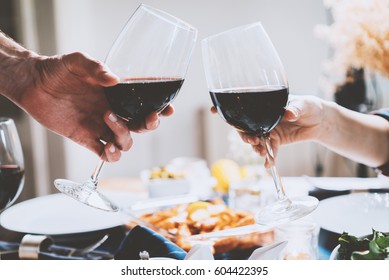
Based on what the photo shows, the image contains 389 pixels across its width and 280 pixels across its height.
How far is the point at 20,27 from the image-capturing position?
7.27 ft

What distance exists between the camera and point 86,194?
590 millimetres

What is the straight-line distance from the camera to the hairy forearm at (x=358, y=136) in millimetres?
814

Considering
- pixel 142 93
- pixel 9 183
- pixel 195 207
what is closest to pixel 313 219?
pixel 195 207

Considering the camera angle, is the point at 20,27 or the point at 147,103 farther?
the point at 20,27

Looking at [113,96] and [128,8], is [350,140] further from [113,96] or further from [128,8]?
[128,8]

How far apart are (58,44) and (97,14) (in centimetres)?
24

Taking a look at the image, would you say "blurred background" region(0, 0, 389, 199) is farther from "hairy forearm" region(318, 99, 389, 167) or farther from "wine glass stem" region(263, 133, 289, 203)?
"wine glass stem" region(263, 133, 289, 203)

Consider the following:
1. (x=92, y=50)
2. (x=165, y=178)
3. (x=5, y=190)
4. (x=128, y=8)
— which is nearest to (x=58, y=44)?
(x=92, y=50)

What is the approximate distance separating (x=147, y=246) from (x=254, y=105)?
0.24m

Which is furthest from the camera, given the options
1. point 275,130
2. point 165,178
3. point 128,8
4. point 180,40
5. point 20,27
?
point 20,27

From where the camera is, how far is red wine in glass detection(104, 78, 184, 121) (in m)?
0.57

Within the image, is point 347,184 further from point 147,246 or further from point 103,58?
point 103,58

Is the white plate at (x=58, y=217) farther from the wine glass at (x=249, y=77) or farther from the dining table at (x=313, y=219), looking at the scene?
the wine glass at (x=249, y=77)

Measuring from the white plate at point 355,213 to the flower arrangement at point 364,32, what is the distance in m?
0.24
